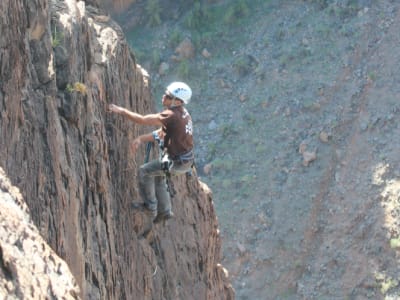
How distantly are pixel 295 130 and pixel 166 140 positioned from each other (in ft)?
56.0

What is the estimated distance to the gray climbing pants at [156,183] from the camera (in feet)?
36.1

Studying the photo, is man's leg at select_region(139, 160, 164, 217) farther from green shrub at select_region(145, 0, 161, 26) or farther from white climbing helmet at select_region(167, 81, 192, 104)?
green shrub at select_region(145, 0, 161, 26)

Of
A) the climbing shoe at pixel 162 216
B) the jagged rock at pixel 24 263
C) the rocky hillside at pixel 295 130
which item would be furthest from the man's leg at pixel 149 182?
the rocky hillside at pixel 295 130

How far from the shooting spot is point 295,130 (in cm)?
2764

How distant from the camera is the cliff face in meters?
8.19

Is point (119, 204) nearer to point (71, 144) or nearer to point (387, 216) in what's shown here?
point (71, 144)

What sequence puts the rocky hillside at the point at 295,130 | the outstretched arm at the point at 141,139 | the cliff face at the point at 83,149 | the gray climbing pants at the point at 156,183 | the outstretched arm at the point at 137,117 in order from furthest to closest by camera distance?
the rocky hillside at the point at 295,130 < the gray climbing pants at the point at 156,183 < the outstretched arm at the point at 141,139 < the outstretched arm at the point at 137,117 < the cliff face at the point at 83,149

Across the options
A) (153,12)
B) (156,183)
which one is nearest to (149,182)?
(156,183)

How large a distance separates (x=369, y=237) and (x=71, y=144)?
17001mm

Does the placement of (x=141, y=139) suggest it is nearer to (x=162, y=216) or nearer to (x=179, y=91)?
(x=179, y=91)

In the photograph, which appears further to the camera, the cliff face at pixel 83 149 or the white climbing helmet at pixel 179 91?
the white climbing helmet at pixel 179 91

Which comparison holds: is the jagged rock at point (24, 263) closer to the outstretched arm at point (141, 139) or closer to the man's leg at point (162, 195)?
the outstretched arm at point (141, 139)

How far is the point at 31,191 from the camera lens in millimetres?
8156

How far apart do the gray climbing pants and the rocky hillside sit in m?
14.0
